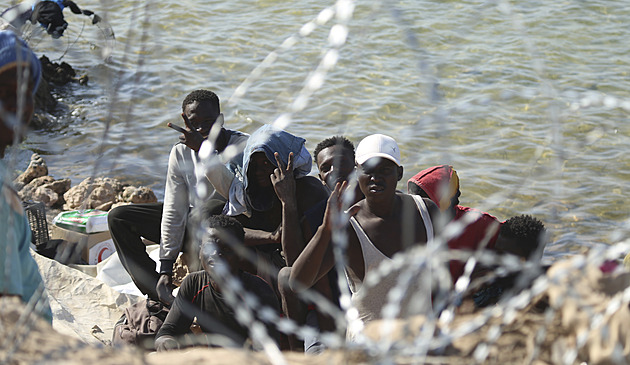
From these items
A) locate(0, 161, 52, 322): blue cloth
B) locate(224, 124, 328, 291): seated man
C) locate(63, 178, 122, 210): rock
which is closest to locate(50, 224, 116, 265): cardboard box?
locate(63, 178, 122, 210): rock

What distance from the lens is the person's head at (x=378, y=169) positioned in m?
2.83

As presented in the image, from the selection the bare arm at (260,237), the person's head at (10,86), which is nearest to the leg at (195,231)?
the bare arm at (260,237)

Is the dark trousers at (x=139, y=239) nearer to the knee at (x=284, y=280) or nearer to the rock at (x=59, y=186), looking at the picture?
the knee at (x=284, y=280)

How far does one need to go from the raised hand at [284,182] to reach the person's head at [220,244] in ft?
0.93

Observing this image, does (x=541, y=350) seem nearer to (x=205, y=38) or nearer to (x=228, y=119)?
(x=228, y=119)

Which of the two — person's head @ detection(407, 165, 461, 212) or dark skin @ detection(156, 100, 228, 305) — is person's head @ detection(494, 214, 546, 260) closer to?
person's head @ detection(407, 165, 461, 212)

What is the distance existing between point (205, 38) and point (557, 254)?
6.98 meters

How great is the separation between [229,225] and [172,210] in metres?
0.74

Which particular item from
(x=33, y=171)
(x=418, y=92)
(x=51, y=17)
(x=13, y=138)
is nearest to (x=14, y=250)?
(x=13, y=138)

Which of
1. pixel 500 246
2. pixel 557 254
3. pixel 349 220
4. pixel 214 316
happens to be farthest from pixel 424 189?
pixel 557 254

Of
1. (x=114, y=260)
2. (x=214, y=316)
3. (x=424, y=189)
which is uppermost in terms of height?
(x=424, y=189)

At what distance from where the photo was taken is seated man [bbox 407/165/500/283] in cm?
298

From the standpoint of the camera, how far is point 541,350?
1706 millimetres

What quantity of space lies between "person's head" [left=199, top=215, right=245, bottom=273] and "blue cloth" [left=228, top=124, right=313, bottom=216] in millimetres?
217
